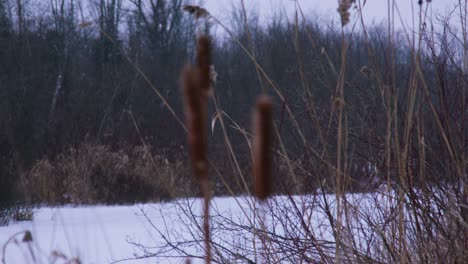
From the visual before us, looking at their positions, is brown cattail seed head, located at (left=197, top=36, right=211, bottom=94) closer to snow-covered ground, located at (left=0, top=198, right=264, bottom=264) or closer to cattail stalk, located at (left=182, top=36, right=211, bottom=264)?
cattail stalk, located at (left=182, top=36, right=211, bottom=264)

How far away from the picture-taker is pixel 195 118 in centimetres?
64

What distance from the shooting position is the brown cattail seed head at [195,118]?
64 centimetres

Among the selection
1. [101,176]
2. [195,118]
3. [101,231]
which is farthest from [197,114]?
[101,176]

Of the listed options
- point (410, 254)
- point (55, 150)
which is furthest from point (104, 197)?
point (410, 254)

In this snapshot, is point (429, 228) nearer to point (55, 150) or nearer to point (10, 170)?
point (10, 170)

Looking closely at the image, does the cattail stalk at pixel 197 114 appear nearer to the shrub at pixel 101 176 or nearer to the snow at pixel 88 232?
the snow at pixel 88 232

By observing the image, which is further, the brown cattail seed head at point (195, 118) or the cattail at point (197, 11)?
the cattail at point (197, 11)

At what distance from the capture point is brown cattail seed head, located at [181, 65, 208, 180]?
64 cm

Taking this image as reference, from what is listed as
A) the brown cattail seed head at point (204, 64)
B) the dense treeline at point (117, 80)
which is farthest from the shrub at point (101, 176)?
the brown cattail seed head at point (204, 64)

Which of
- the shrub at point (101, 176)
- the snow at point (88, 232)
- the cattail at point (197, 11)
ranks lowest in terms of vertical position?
the snow at point (88, 232)

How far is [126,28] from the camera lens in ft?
87.2

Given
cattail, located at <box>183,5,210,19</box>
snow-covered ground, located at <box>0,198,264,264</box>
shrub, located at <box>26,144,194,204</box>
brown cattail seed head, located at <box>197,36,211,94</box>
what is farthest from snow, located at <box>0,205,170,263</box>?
brown cattail seed head, located at <box>197,36,211,94</box>

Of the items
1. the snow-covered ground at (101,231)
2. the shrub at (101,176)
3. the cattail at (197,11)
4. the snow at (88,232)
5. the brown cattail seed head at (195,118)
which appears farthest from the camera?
the shrub at (101,176)

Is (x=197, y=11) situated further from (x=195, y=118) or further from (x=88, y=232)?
(x=88, y=232)
